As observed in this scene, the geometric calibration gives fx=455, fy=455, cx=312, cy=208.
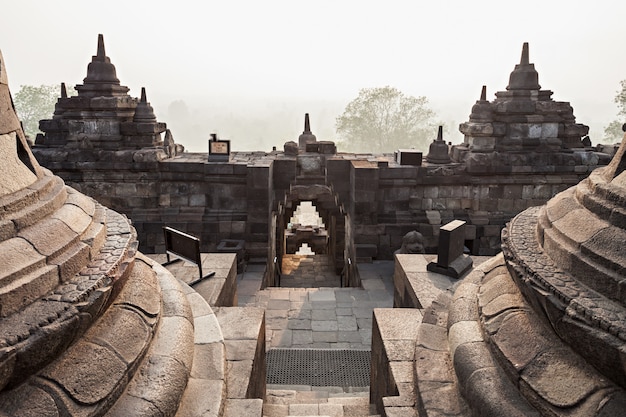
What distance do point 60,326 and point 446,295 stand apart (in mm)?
3694

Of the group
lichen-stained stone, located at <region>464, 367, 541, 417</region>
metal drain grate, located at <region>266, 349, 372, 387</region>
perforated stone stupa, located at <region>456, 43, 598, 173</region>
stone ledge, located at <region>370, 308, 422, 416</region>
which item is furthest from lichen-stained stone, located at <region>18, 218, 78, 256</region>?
perforated stone stupa, located at <region>456, 43, 598, 173</region>

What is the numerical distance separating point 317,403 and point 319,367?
1.33 metres

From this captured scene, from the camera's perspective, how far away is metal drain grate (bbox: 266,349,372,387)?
20.4 feet

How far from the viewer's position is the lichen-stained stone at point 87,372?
2.73 metres

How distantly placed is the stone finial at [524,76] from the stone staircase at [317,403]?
31.3 feet

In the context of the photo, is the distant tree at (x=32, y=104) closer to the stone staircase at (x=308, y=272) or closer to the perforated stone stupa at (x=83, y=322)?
the stone staircase at (x=308, y=272)

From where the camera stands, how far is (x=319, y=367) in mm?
6516

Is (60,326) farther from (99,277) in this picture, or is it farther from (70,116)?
(70,116)

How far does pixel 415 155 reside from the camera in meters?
11.5

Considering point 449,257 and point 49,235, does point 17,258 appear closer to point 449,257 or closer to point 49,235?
point 49,235

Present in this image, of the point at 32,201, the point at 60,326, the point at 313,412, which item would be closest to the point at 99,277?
the point at 60,326

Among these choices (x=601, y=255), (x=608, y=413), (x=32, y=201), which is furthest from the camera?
(x=32, y=201)

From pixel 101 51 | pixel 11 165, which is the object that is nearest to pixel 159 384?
pixel 11 165

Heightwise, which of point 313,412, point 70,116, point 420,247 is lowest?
point 313,412
